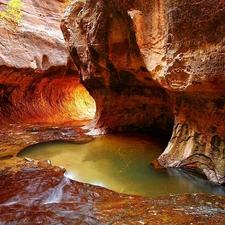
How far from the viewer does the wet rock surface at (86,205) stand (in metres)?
2.84

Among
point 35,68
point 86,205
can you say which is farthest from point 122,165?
point 35,68

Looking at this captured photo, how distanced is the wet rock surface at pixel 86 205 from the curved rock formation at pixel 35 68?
7.79 meters

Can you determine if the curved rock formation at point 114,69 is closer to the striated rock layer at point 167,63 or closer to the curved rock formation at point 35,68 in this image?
the striated rock layer at point 167,63

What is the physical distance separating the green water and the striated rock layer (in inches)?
20.6

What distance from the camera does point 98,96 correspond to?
32.1 ft

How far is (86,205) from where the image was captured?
3338mm

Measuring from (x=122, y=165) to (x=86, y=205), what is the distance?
2.40 metres

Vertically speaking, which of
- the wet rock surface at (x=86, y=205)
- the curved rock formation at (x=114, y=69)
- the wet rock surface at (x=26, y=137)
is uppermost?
the curved rock formation at (x=114, y=69)

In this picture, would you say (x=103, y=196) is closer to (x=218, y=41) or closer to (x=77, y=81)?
(x=218, y=41)

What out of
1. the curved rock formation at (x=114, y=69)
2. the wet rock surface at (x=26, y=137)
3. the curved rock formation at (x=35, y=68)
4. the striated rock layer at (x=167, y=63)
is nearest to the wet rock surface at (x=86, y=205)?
the striated rock layer at (x=167, y=63)

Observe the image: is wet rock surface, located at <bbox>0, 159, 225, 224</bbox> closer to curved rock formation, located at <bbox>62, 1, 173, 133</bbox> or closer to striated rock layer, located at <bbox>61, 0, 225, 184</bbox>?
striated rock layer, located at <bbox>61, 0, 225, 184</bbox>

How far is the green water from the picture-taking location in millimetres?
4301

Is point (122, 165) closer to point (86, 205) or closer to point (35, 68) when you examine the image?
point (86, 205)

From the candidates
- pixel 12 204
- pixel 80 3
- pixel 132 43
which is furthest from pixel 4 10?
pixel 12 204
